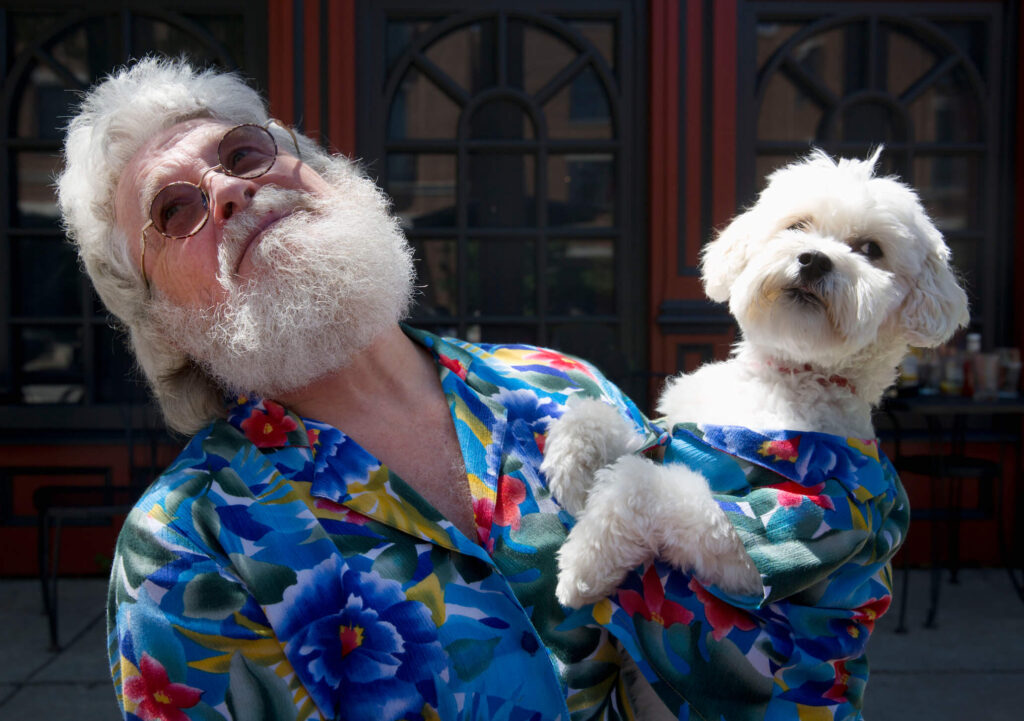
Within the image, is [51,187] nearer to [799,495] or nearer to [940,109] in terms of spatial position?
[799,495]

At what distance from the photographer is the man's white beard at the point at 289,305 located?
5.11 feet

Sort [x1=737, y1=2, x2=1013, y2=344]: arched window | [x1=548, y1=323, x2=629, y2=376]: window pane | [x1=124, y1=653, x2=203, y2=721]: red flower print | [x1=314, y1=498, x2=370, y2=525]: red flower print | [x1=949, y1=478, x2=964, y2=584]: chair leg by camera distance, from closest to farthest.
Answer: [x1=124, y1=653, x2=203, y2=721]: red flower print → [x1=314, y1=498, x2=370, y2=525]: red flower print → [x1=548, y1=323, x2=629, y2=376]: window pane → [x1=949, y1=478, x2=964, y2=584]: chair leg → [x1=737, y1=2, x2=1013, y2=344]: arched window

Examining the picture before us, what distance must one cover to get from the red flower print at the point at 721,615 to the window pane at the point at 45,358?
15.1 feet

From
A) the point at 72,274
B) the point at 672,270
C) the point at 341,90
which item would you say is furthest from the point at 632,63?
the point at 72,274

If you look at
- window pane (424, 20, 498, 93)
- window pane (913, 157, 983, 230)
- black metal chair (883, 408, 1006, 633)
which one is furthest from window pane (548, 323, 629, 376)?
window pane (913, 157, 983, 230)

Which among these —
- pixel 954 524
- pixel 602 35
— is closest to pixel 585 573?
pixel 954 524

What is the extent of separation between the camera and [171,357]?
66.5 inches

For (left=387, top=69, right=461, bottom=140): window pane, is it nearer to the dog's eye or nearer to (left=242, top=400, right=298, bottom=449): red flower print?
the dog's eye

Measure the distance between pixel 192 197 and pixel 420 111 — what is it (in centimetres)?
357

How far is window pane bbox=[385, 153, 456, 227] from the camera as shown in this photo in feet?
16.4

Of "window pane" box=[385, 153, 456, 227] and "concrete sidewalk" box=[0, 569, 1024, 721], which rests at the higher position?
"window pane" box=[385, 153, 456, 227]

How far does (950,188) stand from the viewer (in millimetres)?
5082

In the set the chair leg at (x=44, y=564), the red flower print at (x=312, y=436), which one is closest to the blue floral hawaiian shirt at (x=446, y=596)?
the red flower print at (x=312, y=436)

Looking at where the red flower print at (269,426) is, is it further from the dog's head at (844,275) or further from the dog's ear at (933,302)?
the dog's ear at (933,302)
